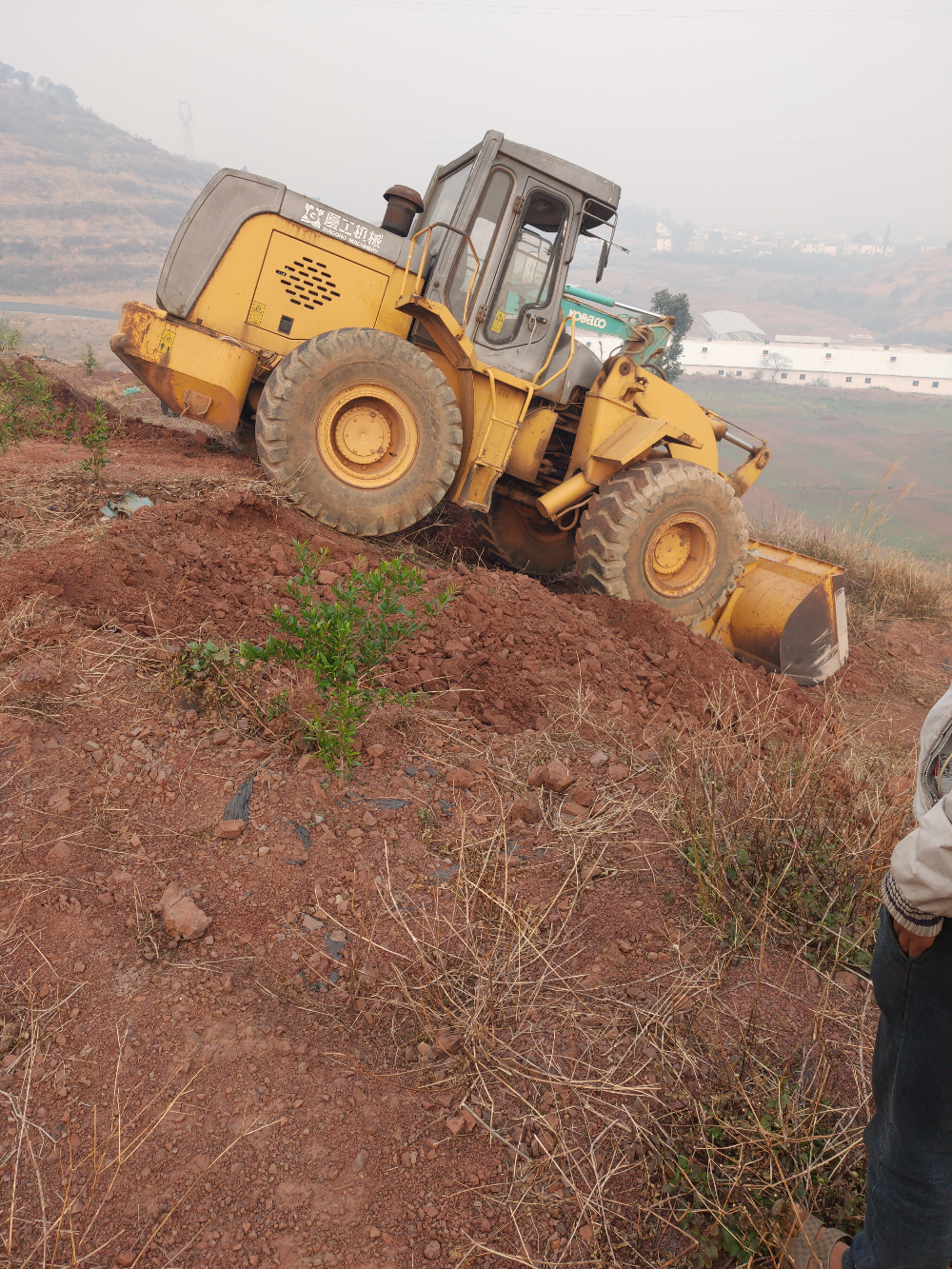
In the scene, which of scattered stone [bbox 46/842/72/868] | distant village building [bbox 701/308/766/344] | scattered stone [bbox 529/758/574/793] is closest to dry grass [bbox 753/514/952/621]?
scattered stone [bbox 529/758/574/793]

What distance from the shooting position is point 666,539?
19.5 feet

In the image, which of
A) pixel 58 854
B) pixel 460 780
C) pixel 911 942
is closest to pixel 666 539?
pixel 460 780

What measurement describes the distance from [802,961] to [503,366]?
461 cm

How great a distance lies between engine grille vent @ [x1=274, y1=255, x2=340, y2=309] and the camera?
218 inches

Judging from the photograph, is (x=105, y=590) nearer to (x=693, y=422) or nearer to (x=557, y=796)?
(x=557, y=796)

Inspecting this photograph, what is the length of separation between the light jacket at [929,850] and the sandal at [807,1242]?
70 cm

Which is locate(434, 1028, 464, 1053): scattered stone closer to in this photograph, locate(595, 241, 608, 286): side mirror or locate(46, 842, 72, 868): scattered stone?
locate(46, 842, 72, 868): scattered stone

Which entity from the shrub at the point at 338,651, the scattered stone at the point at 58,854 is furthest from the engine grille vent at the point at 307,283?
the scattered stone at the point at 58,854

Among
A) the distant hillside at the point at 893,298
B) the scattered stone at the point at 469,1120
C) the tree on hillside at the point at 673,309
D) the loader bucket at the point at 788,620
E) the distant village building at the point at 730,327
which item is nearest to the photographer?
the scattered stone at the point at 469,1120

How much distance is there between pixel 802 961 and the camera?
249 cm

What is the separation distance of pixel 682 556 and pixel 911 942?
486cm

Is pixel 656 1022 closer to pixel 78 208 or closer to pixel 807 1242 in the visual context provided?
pixel 807 1242

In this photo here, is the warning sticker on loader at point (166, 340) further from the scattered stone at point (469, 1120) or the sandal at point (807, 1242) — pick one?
the sandal at point (807, 1242)

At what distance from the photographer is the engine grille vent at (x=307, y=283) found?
5527 millimetres
